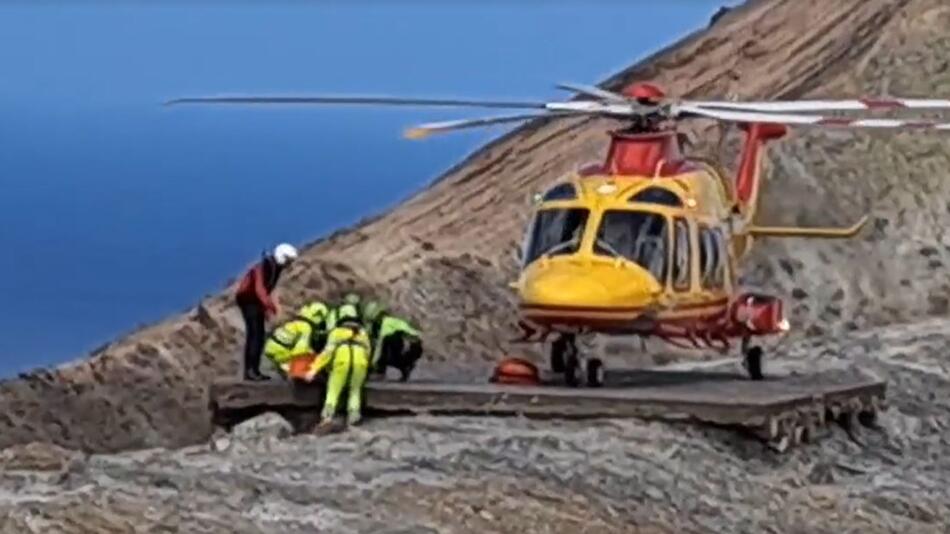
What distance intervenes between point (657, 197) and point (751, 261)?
439 inches

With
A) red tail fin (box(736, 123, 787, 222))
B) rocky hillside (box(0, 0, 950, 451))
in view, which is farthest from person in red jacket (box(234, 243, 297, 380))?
rocky hillside (box(0, 0, 950, 451))

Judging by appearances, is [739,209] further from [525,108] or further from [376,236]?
[376,236]

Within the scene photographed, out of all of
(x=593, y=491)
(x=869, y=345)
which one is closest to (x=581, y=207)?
(x=593, y=491)

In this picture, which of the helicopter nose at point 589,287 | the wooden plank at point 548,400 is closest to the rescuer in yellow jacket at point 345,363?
the wooden plank at point 548,400

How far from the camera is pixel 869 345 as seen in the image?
25594 mm

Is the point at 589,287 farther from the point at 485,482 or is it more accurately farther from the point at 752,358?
the point at 485,482

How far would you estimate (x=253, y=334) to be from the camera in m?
20.5

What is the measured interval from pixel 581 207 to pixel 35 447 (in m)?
4.84

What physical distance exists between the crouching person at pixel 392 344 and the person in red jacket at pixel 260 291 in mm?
713

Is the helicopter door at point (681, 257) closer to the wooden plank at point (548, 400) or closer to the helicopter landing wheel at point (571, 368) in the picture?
the wooden plank at point (548, 400)

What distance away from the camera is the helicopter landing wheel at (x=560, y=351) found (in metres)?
20.6

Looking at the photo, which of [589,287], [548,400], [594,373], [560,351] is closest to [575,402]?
[548,400]

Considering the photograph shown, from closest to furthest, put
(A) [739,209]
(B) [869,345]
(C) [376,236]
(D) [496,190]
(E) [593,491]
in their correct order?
1. (E) [593,491]
2. (A) [739,209]
3. (B) [869,345]
4. (C) [376,236]
5. (D) [496,190]

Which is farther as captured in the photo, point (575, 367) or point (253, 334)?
point (575, 367)
